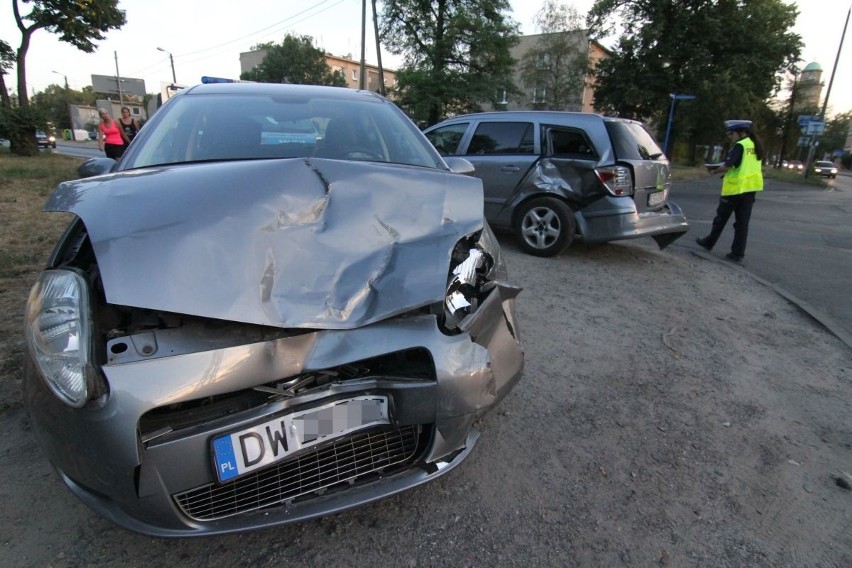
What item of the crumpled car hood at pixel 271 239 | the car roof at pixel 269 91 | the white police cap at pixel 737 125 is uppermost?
the white police cap at pixel 737 125

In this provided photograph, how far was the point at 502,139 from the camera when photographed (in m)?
6.29

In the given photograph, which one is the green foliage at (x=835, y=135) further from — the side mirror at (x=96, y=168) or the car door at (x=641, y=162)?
the side mirror at (x=96, y=168)

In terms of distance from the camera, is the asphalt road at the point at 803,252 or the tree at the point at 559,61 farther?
the tree at the point at 559,61

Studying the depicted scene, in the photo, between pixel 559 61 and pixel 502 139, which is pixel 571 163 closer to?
pixel 502 139

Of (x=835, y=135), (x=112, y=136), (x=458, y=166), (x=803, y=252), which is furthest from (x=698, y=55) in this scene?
(x=835, y=135)

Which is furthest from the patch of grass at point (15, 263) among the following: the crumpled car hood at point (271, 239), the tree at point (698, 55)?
the tree at point (698, 55)

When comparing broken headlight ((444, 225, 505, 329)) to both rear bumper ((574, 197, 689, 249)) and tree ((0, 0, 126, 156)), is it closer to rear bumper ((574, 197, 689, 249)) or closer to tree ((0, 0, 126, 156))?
rear bumper ((574, 197, 689, 249))

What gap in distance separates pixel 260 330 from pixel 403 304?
47 cm

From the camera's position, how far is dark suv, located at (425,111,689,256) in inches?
212

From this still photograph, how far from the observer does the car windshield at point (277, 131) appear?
248cm

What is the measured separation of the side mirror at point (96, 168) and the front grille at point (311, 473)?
1.73 meters

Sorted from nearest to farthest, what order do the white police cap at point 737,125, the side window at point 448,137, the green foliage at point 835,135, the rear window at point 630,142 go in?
the rear window at point 630,142
the white police cap at point 737,125
the side window at point 448,137
the green foliage at point 835,135

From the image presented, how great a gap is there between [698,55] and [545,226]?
2814cm

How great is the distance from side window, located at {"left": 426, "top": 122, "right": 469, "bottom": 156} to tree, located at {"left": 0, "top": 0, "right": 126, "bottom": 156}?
16.0m
